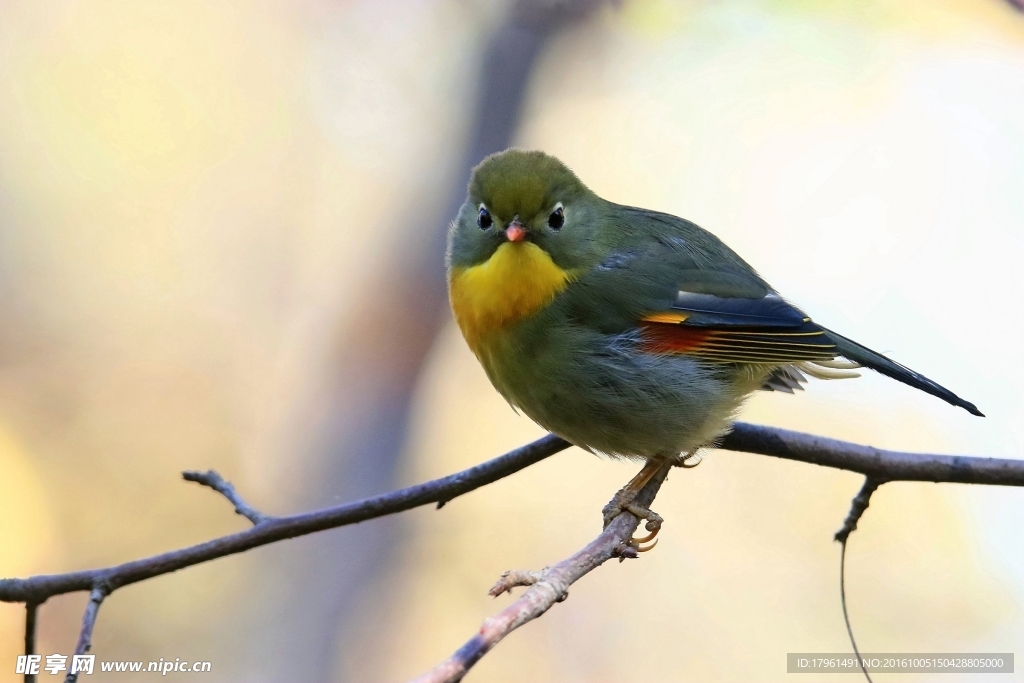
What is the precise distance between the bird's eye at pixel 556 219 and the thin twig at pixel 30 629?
1.45 m

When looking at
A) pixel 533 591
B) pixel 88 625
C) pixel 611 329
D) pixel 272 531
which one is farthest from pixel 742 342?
pixel 88 625

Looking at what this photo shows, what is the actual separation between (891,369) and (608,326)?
0.71 meters

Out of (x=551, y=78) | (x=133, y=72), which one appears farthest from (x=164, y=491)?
(x=551, y=78)

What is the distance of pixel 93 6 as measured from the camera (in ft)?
10.9

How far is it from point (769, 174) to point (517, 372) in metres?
1.55

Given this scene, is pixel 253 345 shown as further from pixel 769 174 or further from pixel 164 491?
pixel 769 174

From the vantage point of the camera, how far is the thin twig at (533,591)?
1265mm

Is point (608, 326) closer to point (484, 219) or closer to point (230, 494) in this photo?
point (484, 219)

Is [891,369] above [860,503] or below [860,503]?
above

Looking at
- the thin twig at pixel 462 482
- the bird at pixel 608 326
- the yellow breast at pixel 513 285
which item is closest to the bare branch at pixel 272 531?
the thin twig at pixel 462 482

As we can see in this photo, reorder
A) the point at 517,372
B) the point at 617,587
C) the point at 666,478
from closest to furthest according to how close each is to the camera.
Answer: the point at 517,372, the point at 666,478, the point at 617,587

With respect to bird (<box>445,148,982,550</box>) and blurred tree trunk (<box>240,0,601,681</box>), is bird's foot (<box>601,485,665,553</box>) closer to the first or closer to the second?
bird (<box>445,148,982,550</box>)

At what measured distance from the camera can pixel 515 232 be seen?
2119 millimetres

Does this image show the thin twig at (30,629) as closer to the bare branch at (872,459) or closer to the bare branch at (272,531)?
the bare branch at (272,531)
